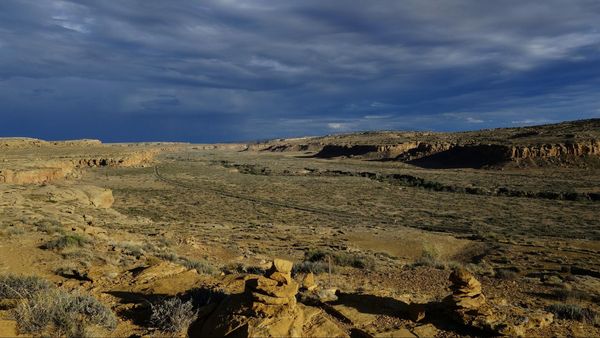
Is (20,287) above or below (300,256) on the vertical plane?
above

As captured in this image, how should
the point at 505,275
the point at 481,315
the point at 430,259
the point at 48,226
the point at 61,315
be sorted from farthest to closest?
1. the point at 430,259
2. the point at 48,226
3. the point at 505,275
4. the point at 481,315
5. the point at 61,315

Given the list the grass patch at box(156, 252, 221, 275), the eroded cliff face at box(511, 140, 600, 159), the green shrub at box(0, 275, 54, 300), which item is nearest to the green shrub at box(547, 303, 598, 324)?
the grass patch at box(156, 252, 221, 275)

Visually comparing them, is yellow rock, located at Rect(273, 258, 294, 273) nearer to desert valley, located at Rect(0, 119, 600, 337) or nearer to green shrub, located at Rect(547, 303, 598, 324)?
desert valley, located at Rect(0, 119, 600, 337)

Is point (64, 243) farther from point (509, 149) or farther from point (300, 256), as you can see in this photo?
point (509, 149)

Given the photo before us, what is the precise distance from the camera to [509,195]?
47.8m

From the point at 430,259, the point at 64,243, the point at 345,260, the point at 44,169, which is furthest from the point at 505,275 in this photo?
the point at 44,169

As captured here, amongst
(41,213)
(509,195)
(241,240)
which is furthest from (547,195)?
(41,213)

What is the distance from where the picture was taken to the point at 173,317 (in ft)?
24.0

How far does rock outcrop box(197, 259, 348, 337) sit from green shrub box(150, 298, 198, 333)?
0.24m

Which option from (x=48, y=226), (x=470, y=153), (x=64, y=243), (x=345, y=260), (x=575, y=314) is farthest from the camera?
(x=470, y=153)

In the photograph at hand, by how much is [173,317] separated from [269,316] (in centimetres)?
164

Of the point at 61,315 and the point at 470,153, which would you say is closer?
the point at 61,315

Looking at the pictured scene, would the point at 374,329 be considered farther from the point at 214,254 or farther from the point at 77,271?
the point at 214,254

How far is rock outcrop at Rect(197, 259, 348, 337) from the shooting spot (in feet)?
22.3
